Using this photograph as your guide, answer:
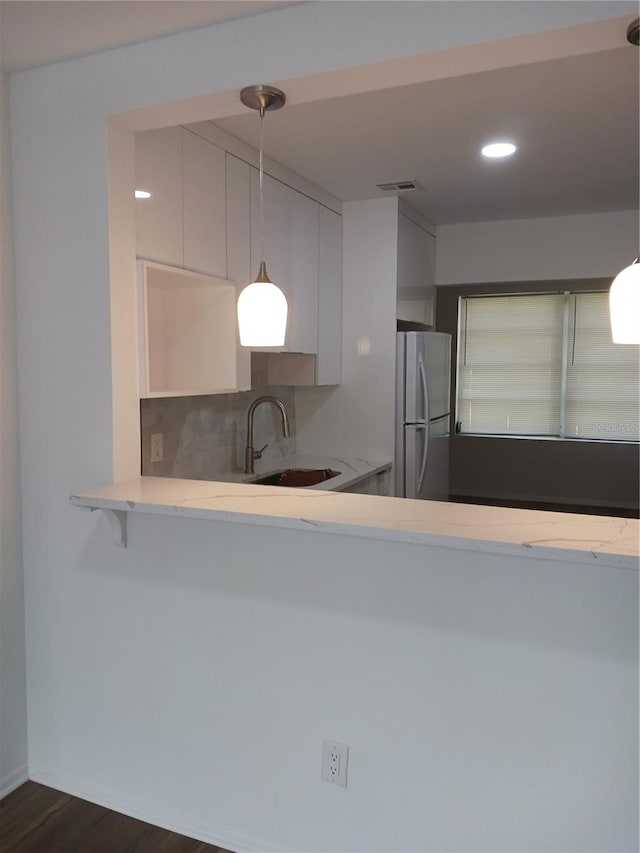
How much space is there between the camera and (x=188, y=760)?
2059mm

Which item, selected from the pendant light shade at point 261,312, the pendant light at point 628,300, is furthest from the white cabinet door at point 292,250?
the pendant light at point 628,300

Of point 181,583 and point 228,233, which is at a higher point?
point 228,233

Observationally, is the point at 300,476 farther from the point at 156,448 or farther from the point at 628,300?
the point at 628,300

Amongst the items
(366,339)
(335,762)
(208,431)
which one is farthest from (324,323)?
(335,762)

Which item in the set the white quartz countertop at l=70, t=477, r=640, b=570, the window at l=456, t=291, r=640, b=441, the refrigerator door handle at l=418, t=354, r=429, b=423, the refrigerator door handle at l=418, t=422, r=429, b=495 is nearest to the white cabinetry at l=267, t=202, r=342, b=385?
the refrigerator door handle at l=418, t=354, r=429, b=423

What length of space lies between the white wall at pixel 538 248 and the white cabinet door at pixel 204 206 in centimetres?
230

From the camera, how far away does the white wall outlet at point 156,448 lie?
294 centimetres

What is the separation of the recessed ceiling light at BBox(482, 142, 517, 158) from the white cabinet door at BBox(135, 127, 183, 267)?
1420 millimetres

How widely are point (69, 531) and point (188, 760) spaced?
0.83 metres

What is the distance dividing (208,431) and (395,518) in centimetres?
189

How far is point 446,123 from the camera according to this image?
8.93 feet

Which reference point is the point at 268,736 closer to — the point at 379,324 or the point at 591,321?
the point at 379,324

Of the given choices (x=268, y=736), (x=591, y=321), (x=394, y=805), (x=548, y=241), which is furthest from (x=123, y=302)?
(x=591, y=321)

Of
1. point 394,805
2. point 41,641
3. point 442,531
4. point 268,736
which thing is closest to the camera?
point 442,531
